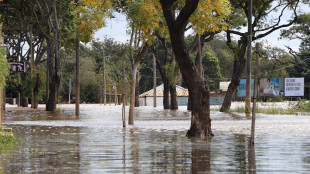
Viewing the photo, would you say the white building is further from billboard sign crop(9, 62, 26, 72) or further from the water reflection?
the water reflection

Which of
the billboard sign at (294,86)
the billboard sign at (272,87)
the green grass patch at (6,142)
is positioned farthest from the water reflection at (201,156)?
the billboard sign at (272,87)

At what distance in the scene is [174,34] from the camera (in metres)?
17.3

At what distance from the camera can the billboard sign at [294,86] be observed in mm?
60531

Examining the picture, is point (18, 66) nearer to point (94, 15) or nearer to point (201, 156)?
point (94, 15)

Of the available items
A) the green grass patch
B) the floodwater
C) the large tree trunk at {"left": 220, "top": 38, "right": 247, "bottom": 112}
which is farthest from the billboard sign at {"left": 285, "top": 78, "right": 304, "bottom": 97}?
the green grass patch

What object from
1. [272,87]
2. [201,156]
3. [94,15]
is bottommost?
[201,156]

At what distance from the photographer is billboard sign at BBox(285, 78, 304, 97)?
60.5 meters

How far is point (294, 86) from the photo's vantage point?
60.9 meters

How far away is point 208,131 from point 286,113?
19.5 meters

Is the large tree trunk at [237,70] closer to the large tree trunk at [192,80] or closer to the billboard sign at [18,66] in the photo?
the billboard sign at [18,66]

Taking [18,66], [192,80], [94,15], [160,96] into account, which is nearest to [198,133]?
[192,80]

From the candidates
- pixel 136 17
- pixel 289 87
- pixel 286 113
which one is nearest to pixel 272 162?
pixel 136 17

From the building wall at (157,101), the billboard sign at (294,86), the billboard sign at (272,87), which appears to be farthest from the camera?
the building wall at (157,101)

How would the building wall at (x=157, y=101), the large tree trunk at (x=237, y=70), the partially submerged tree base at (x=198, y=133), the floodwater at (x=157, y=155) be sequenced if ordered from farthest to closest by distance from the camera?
the building wall at (x=157, y=101) → the large tree trunk at (x=237, y=70) → the partially submerged tree base at (x=198, y=133) → the floodwater at (x=157, y=155)
